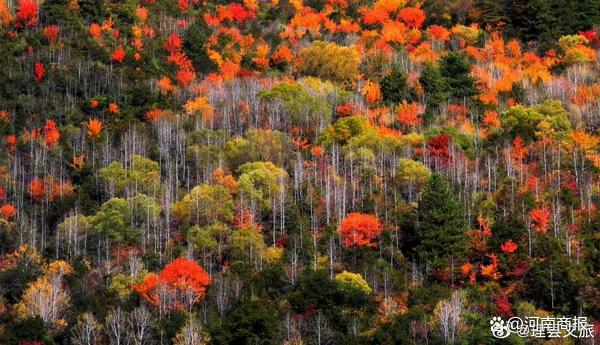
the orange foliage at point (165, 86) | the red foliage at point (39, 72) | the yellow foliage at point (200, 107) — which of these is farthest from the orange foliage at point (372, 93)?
the red foliage at point (39, 72)

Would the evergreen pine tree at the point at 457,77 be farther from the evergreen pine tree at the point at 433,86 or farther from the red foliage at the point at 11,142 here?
the red foliage at the point at 11,142

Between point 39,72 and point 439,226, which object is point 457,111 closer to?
point 439,226

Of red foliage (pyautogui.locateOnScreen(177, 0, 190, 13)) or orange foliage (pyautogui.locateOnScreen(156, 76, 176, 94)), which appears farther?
red foliage (pyautogui.locateOnScreen(177, 0, 190, 13))

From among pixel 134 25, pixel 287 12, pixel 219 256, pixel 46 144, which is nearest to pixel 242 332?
pixel 219 256

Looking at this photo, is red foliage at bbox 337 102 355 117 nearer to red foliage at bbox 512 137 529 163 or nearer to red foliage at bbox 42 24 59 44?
red foliage at bbox 512 137 529 163

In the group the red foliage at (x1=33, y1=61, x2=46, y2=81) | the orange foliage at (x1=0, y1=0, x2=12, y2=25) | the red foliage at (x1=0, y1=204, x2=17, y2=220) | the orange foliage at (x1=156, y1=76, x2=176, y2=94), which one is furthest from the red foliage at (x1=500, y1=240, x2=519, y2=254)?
the orange foliage at (x1=0, y1=0, x2=12, y2=25)

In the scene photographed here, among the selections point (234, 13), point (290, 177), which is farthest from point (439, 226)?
point (234, 13)
